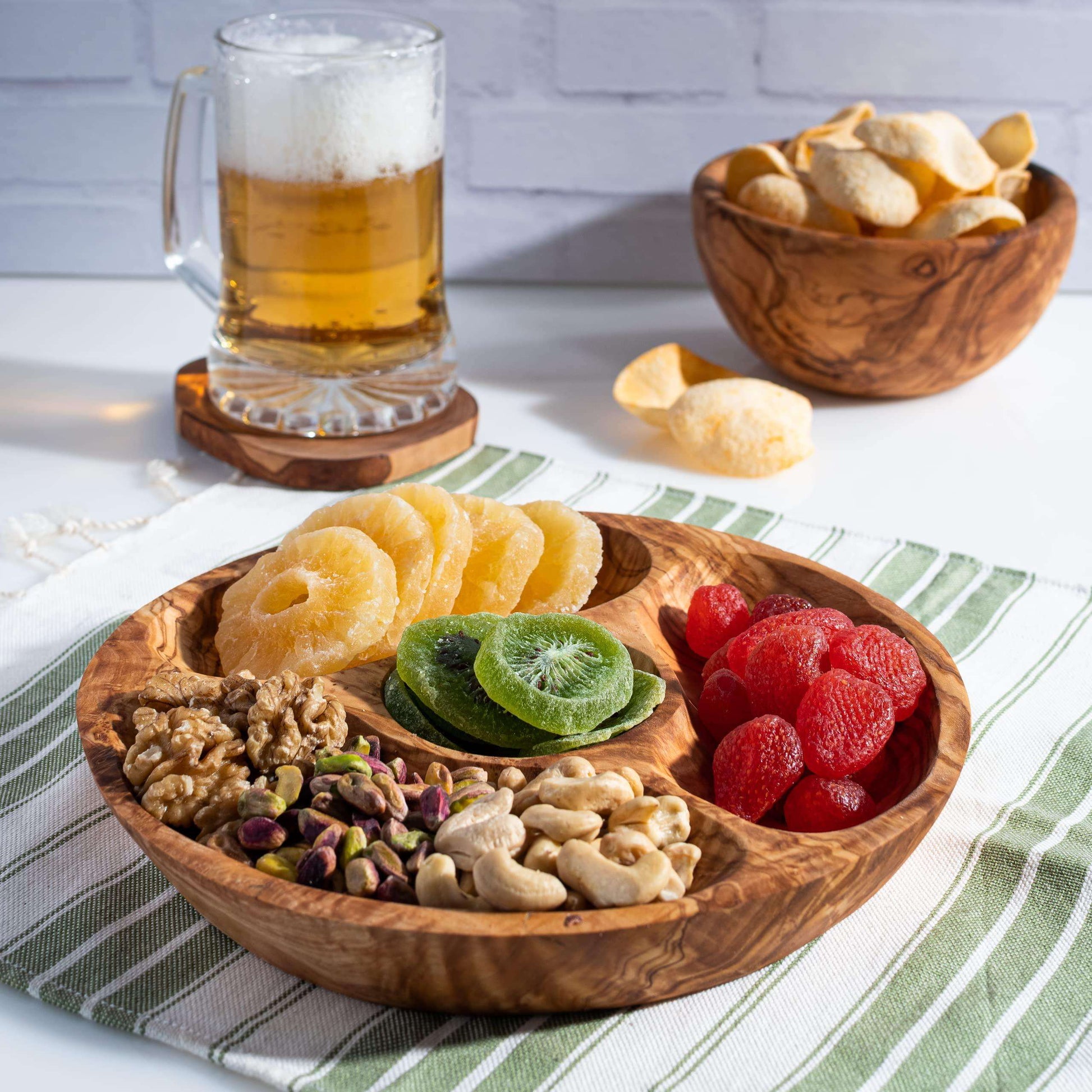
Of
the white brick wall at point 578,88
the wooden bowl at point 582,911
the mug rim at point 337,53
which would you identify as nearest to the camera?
the wooden bowl at point 582,911

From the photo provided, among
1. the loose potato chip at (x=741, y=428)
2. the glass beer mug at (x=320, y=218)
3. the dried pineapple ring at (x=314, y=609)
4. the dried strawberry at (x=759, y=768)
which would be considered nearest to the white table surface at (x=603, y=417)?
the loose potato chip at (x=741, y=428)

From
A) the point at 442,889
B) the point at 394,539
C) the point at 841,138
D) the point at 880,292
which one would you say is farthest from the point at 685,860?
the point at 841,138

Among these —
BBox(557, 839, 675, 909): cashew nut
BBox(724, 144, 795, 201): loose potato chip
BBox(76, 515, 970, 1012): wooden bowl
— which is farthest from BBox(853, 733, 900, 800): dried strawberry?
BBox(724, 144, 795, 201): loose potato chip

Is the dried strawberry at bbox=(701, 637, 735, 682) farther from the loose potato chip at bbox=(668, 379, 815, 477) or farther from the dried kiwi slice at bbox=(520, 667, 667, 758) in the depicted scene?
the loose potato chip at bbox=(668, 379, 815, 477)

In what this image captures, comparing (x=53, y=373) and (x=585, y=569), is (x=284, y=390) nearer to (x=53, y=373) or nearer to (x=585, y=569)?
(x=53, y=373)

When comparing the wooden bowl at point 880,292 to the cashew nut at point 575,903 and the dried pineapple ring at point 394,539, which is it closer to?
the dried pineapple ring at point 394,539

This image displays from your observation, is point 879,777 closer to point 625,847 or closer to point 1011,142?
point 625,847

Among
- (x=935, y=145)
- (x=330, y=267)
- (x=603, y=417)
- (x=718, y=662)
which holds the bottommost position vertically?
(x=603, y=417)
